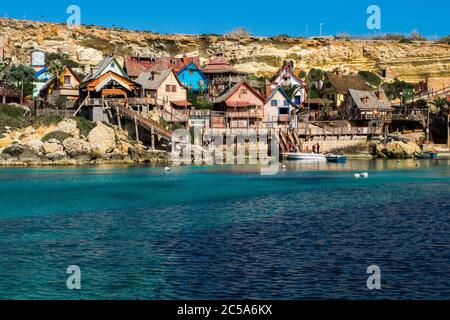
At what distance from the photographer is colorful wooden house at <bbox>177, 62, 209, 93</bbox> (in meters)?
103

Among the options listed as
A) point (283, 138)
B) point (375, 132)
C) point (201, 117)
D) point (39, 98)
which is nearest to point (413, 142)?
point (375, 132)

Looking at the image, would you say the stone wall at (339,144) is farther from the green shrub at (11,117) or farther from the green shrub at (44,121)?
the green shrub at (11,117)

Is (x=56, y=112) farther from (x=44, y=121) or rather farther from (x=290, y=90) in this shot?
(x=290, y=90)

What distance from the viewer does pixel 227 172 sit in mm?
68438

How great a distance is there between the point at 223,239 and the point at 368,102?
249 feet

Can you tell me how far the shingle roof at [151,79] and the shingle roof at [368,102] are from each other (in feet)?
95.0

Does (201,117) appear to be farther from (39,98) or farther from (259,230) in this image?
(259,230)

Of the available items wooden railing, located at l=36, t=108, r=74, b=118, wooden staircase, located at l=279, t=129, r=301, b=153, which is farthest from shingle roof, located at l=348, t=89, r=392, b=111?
wooden railing, located at l=36, t=108, r=74, b=118

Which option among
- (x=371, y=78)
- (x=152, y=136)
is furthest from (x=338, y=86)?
(x=152, y=136)

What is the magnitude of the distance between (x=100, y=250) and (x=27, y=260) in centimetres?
317

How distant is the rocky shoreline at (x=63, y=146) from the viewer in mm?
76188

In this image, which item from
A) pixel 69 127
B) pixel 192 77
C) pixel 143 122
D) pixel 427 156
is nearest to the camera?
pixel 69 127

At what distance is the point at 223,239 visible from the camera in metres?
30.0

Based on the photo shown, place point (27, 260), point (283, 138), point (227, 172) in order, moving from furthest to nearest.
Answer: point (283, 138), point (227, 172), point (27, 260)
